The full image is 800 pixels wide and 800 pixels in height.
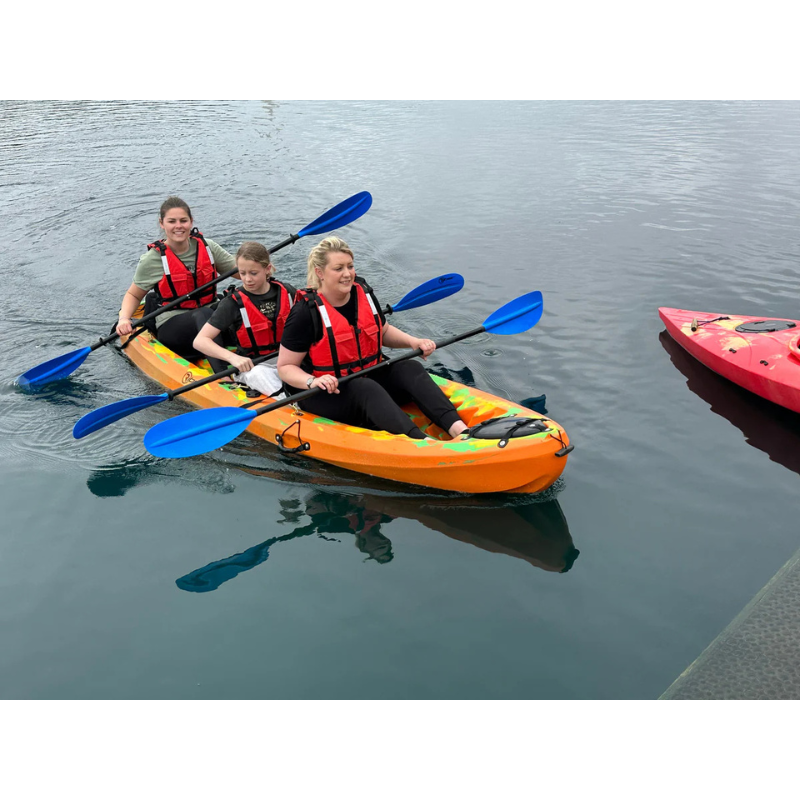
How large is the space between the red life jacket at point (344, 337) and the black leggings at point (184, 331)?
4.73ft

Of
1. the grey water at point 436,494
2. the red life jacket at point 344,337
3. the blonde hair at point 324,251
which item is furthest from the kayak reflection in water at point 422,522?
the blonde hair at point 324,251

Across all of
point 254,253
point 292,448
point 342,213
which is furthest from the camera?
point 342,213

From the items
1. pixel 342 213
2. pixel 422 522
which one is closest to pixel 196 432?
pixel 422 522

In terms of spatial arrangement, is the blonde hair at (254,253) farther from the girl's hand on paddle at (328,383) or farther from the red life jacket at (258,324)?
the girl's hand on paddle at (328,383)

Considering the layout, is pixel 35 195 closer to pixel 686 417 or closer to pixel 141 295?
pixel 141 295

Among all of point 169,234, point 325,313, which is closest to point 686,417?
point 325,313

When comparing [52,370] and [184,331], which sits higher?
[184,331]

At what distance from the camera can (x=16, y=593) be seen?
3867 millimetres

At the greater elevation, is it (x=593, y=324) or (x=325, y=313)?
(x=325, y=313)

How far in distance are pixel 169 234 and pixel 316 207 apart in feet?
12.3

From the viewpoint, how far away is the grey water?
3412mm

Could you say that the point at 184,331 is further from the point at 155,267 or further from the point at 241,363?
the point at 241,363

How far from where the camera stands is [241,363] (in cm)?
493

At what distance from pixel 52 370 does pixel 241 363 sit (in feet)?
5.62
